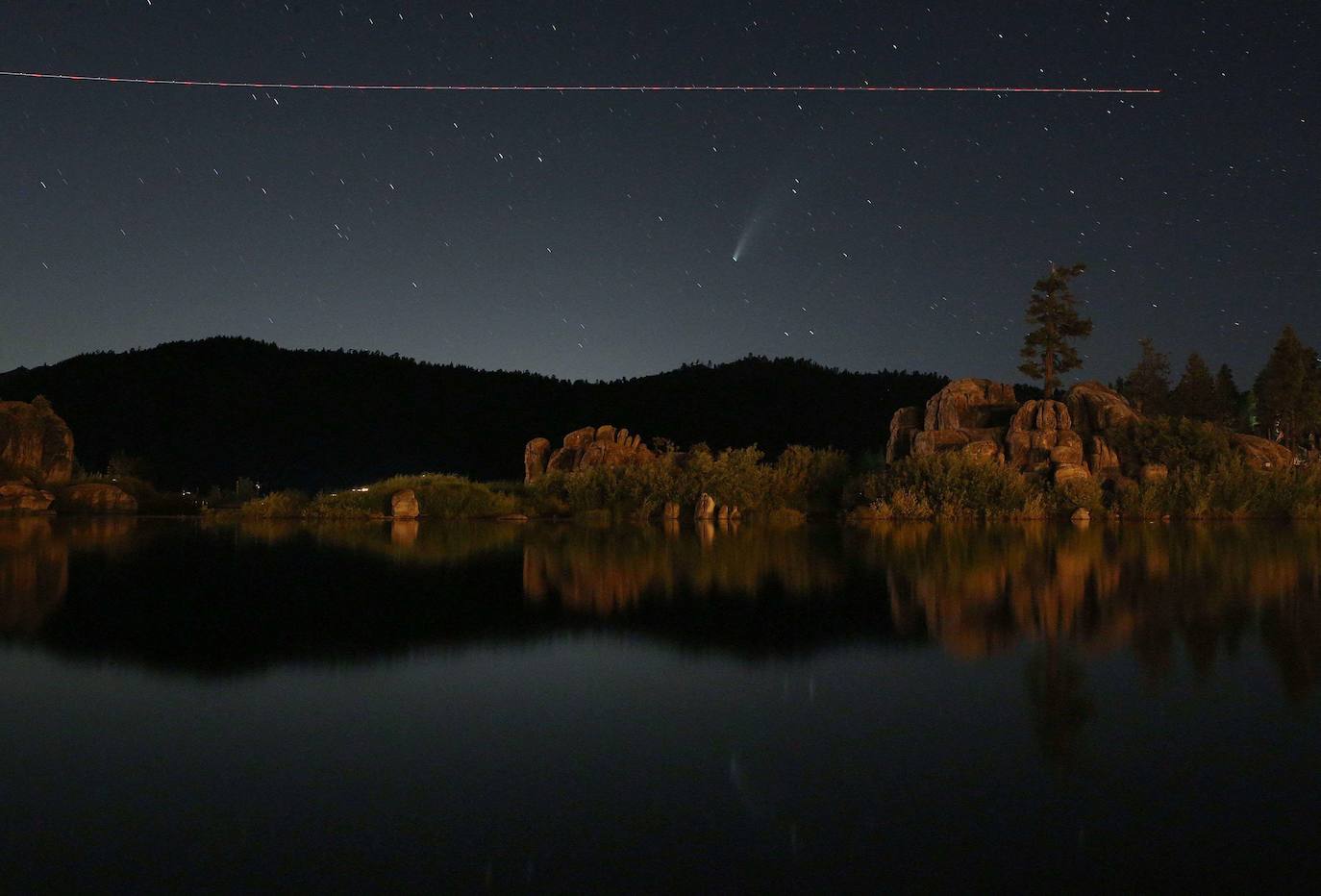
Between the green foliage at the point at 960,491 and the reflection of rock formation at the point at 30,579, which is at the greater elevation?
the green foliage at the point at 960,491

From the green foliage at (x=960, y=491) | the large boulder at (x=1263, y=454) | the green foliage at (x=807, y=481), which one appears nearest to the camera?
the green foliage at (x=960, y=491)

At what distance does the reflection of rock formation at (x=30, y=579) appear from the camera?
9.89 m

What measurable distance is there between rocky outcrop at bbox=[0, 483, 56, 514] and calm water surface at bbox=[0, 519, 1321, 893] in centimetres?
2512

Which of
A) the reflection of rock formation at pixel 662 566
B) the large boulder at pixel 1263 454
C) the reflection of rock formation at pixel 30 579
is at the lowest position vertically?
the reflection of rock formation at pixel 662 566

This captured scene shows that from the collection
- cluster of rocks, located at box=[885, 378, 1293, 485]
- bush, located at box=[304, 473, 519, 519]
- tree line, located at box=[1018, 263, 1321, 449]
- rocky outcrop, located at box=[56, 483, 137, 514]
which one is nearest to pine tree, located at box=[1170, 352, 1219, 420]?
tree line, located at box=[1018, 263, 1321, 449]

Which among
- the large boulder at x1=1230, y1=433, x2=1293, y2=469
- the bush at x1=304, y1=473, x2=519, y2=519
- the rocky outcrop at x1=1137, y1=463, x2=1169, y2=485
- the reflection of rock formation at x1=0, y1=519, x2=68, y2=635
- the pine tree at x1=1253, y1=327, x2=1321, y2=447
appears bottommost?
the reflection of rock formation at x1=0, y1=519, x2=68, y2=635

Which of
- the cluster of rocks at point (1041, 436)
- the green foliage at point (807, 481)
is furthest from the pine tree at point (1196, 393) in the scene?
the green foliage at point (807, 481)

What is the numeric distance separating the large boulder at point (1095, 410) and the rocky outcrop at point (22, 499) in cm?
3831

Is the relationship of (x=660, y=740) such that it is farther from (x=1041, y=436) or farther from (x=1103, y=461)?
(x=1103, y=461)

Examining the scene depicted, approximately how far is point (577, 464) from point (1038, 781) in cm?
3485

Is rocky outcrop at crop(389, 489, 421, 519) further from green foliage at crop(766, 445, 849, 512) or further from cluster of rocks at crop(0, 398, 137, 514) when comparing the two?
green foliage at crop(766, 445, 849, 512)

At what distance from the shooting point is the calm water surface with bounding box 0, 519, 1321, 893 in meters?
3.71

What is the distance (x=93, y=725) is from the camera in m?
5.67

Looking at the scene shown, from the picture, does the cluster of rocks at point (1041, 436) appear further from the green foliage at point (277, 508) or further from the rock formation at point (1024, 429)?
the green foliage at point (277, 508)
